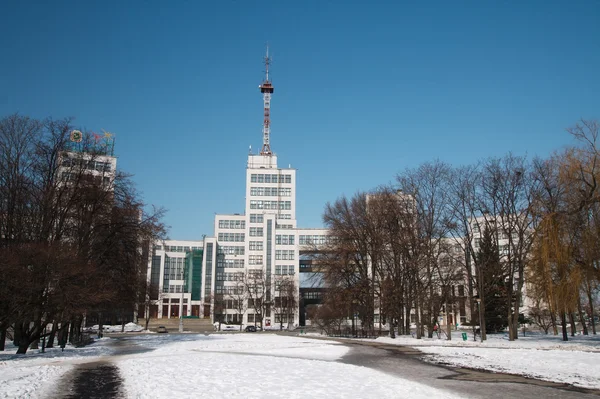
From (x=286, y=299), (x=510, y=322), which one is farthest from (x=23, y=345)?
(x=286, y=299)

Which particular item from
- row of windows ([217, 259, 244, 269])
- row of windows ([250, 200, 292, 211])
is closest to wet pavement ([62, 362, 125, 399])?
row of windows ([217, 259, 244, 269])

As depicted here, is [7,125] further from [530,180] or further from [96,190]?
[530,180]

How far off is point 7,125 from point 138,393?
20.5m

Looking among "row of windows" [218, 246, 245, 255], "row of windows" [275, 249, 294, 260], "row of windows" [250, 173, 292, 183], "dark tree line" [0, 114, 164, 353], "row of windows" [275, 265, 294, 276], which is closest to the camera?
"dark tree line" [0, 114, 164, 353]

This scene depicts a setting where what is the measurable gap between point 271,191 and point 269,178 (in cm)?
330

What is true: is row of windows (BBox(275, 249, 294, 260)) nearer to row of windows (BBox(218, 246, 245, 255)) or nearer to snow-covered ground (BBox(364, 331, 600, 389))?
row of windows (BBox(218, 246, 245, 255))

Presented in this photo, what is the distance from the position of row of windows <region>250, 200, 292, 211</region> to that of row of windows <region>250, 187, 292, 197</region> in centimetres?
184

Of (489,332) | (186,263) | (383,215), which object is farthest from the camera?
(186,263)

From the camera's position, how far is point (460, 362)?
2122 centimetres

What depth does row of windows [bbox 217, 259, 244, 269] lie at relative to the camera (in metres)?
112

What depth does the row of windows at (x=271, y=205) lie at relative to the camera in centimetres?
11717

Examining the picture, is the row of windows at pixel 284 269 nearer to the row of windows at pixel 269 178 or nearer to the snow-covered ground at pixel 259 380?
the row of windows at pixel 269 178

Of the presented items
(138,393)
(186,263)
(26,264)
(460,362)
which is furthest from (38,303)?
(186,263)

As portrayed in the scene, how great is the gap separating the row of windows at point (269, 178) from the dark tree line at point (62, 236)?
3317 inches
